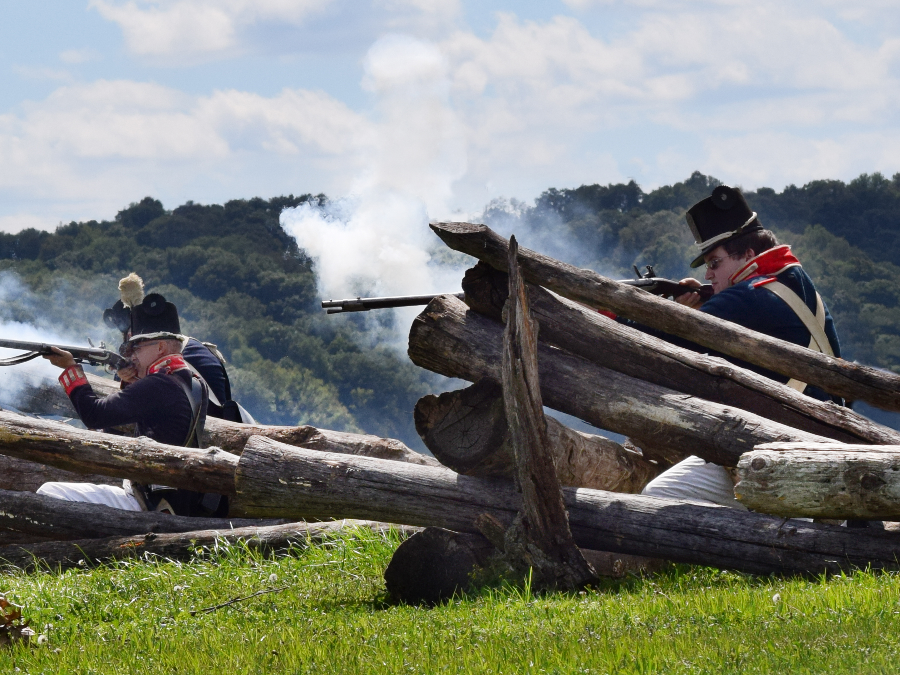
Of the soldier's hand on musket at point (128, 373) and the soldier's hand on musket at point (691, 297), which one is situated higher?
the soldier's hand on musket at point (691, 297)

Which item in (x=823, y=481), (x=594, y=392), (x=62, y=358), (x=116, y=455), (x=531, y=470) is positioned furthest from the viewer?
(x=62, y=358)

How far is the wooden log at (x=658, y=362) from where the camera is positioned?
705cm

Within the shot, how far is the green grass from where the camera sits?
14.6ft

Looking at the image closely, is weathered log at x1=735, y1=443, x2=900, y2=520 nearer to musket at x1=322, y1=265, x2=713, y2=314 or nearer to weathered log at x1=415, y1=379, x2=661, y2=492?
weathered log at x1=415, y1=379, x2=661, y2=492

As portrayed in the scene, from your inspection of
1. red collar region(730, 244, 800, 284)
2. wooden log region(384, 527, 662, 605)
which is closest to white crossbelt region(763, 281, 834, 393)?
red collar region(730, 244, 800, 284)

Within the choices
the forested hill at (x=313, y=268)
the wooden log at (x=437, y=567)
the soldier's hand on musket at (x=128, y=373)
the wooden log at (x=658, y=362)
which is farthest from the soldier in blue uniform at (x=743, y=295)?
the forested hill at (x=313, y=268)

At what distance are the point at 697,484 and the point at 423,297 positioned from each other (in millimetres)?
2392

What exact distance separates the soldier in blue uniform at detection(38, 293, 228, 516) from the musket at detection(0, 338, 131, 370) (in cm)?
72

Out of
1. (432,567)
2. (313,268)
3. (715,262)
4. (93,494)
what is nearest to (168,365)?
(93,494)

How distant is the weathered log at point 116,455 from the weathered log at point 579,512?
5.30ft

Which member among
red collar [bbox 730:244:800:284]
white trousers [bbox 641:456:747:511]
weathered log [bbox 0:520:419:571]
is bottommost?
weathered log [bbox 0:520:419:571]

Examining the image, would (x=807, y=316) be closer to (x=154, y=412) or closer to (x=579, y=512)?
(x=579, y=512)

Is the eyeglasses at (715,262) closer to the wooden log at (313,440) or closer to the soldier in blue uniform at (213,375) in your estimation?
the wooden log at (313,440)

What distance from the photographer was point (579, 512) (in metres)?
6.60
